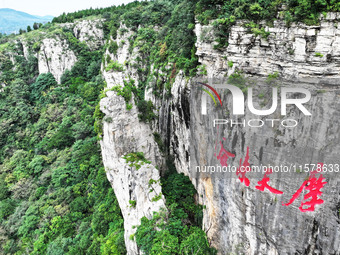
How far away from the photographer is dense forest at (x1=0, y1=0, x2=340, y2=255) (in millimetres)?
13422

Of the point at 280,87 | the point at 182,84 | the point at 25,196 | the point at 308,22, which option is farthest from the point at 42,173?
the point at 308,22

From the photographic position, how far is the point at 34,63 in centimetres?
4012

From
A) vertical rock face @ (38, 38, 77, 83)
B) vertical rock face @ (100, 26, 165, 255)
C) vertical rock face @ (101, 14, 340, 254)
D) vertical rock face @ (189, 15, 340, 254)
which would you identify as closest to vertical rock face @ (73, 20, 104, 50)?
vertical rock face @ (38, 38, 77, 83)

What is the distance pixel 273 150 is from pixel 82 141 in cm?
2479

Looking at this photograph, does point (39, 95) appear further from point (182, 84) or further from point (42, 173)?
point (182, 84)

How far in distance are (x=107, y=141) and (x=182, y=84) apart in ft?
24.9

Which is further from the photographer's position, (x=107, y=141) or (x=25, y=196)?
(x=25, y=196)

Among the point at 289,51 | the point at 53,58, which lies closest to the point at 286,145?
the point at 289,51

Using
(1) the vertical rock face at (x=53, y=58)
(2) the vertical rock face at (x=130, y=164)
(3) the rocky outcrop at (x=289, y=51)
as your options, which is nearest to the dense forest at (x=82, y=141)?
(3) the rocky outcrop at (x=289, y=51)

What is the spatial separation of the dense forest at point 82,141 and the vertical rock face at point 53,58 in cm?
129

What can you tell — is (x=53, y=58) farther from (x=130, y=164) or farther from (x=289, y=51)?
(x=289, y=51)

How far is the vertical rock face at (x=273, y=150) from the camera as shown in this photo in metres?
9.55

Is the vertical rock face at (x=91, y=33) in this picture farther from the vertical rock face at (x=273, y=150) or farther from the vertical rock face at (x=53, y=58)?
the vertical rock face at (x=273, y=150)

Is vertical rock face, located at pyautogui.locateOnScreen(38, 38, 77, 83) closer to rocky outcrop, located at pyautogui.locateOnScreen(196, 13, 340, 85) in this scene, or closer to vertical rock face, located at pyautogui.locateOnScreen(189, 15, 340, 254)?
rocky outcrop, located at pyautogui.locateOnScreen(196, 13, 340, 85)
